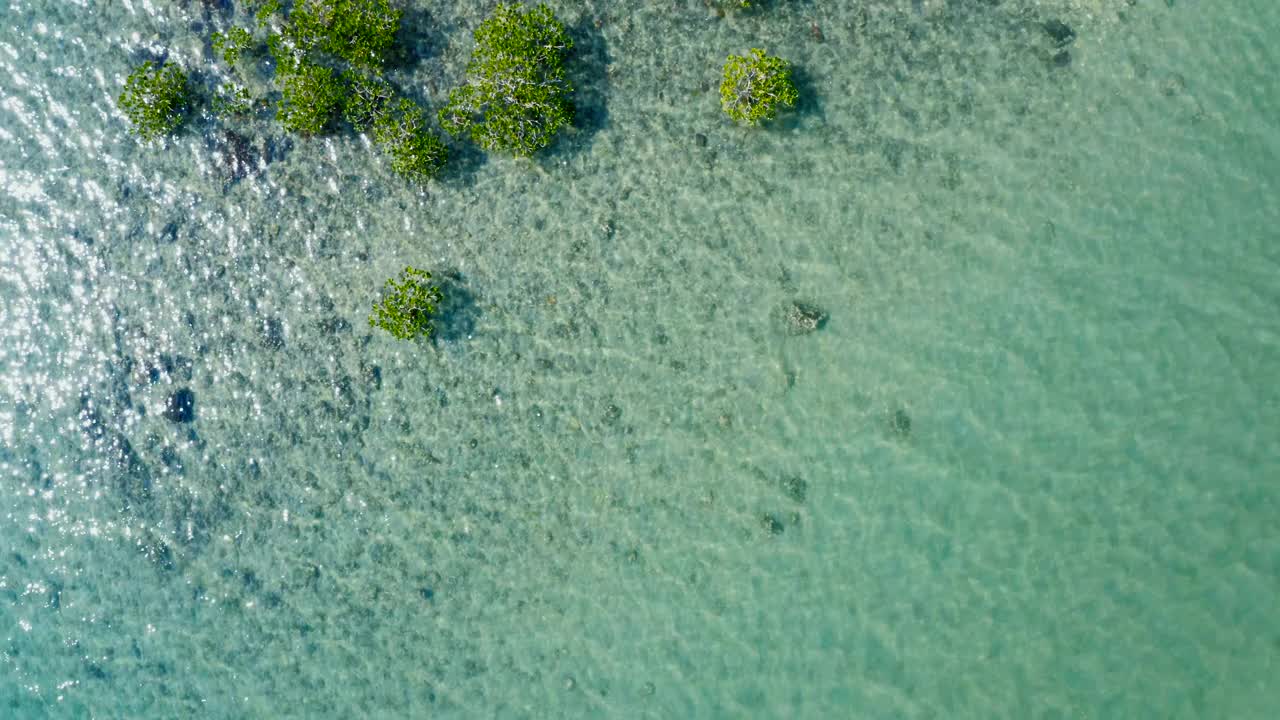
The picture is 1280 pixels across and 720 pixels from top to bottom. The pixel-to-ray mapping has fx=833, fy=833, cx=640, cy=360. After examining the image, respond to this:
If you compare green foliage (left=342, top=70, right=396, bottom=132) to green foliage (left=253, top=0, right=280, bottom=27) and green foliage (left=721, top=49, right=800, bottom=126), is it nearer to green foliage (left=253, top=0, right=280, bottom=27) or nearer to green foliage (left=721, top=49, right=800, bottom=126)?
green foliage (left=253, top=0, right=280, bottom=27)

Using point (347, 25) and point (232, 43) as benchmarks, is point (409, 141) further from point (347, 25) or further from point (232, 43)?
point (232, 43)

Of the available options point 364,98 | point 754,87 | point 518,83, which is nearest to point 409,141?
point 364,98

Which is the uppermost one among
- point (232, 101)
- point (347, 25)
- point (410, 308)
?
point (347, 25)

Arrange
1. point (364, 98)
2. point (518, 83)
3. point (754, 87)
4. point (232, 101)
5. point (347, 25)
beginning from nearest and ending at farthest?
point (754, 87) < point (518, 83) < point (347, 25) < point (364, 98) < point (232, 101)

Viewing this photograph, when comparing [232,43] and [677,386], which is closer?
[677,386]

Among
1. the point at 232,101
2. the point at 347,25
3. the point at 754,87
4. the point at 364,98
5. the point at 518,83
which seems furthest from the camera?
the point at 232,101

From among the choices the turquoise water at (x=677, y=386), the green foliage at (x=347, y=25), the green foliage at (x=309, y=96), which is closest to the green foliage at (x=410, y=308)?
the turquoise water at (x=677, y=386)

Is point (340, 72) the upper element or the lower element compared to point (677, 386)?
upper

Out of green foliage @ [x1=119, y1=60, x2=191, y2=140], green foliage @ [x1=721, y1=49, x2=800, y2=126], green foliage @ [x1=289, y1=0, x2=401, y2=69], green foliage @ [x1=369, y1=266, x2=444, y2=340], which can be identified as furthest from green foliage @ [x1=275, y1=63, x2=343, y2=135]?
green foliage @ [x1=721, y1=49, x2=800, y2=126]
